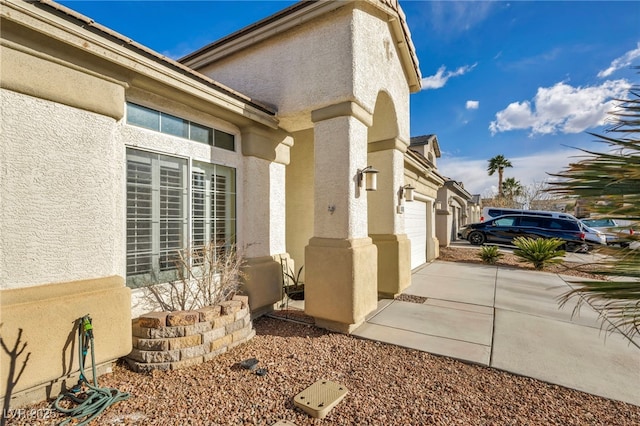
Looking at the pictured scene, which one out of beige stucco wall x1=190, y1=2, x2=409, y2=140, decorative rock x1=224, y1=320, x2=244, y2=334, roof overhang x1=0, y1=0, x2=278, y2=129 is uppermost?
beige stucco wall x1=190, y1=2, x2=409, y2=140

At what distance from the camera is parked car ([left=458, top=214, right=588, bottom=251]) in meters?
14.8

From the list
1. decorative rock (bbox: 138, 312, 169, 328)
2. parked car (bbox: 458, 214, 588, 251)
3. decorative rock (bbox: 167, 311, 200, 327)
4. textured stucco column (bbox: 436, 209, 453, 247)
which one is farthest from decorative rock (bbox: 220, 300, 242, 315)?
parked car (bbox: 458, 214, 588, 251)

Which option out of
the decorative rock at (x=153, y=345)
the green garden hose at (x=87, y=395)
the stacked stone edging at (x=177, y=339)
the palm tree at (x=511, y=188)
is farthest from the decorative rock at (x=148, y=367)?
the palm tree at (x=511, y=188)

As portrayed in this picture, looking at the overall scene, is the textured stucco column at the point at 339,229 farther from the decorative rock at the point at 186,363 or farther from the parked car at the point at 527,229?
the parked car at the point at 527,229

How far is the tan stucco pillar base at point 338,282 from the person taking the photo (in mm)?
4879

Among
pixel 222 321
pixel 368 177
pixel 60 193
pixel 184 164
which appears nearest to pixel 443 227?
pixel 368 177

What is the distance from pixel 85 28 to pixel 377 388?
17.8 ft

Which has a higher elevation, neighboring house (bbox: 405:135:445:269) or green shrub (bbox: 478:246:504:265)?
neighboring house (bbox: 405:135:445:269)

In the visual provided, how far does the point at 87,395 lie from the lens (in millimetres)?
3117

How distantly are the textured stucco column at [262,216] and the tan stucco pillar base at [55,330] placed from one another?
2136 mm

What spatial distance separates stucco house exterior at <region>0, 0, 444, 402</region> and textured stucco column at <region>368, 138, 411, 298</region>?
0.04 meters

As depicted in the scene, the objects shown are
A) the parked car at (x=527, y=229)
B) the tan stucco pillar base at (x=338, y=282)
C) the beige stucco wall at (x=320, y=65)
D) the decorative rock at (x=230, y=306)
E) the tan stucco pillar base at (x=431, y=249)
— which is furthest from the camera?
the parked car at (x=527, y=229)

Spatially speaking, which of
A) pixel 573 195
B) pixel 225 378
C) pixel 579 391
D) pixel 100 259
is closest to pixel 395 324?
pixel 579 391

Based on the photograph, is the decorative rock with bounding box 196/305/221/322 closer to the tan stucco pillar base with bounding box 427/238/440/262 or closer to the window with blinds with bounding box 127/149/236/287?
the window with blinds with bounding box 127/149/236/287
